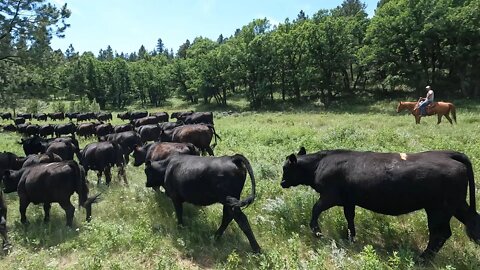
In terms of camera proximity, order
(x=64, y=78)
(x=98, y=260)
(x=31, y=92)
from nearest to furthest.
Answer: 1. (x=98, y=260)
2. (x=31, y=92)
3. (x=64, y=78)

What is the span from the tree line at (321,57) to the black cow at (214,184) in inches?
725

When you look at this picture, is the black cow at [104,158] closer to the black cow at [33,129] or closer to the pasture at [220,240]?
the pasture at [220,240]

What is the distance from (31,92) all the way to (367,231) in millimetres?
25266

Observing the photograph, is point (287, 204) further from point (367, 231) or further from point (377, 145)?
point (377, 145)

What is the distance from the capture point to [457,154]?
5691mm

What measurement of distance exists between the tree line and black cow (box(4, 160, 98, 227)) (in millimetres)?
15805

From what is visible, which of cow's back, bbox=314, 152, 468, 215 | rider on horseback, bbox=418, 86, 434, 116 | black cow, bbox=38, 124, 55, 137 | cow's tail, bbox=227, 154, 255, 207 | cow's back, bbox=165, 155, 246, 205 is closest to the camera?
cow's back, bbox=314, 152, 468, 215

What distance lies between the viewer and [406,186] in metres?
5.59

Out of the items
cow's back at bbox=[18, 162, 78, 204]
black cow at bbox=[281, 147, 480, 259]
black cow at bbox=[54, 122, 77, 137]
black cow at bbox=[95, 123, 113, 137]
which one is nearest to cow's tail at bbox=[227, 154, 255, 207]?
black cow at bbox=[281, 147, 480, 259]

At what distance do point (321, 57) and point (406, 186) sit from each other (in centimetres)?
4506

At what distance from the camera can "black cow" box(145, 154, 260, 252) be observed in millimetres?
6629

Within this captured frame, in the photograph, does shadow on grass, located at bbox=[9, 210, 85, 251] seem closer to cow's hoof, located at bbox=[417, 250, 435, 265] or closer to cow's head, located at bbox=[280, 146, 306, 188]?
cow's head, located at bbox=[280, 146, 306, 188]

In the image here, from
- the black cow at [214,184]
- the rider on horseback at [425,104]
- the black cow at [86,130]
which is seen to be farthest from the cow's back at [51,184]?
the rider on horseback at [425,104]

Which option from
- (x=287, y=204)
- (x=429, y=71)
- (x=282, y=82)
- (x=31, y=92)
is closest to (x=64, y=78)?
(x=282, y=82)
